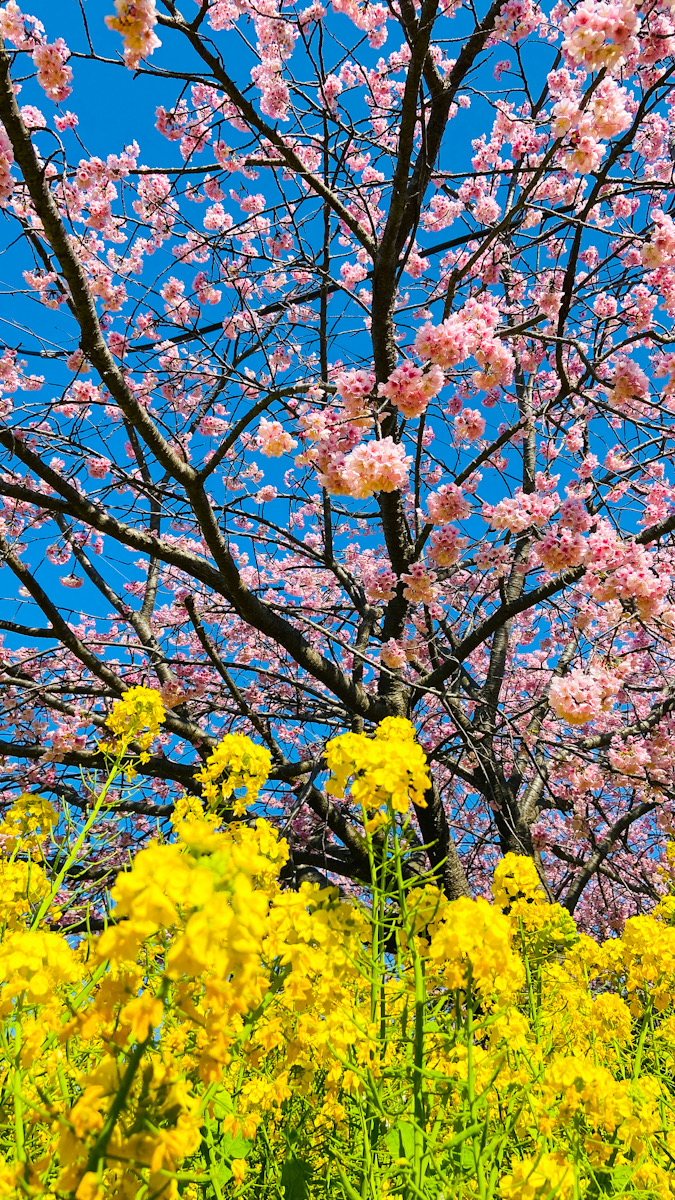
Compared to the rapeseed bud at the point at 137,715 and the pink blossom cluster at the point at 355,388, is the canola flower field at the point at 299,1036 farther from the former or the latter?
the pink blossom cluster at the point at 355,388

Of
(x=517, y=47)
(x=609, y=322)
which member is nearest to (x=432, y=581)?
(x=609, y=322)

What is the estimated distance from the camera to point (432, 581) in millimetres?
4914

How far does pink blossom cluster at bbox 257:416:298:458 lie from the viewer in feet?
14.8

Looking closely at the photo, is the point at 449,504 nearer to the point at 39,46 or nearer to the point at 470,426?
the point at 470,426

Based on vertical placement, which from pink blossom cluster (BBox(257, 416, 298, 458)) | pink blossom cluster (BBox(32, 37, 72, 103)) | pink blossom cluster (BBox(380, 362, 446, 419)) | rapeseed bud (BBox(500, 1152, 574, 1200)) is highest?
pink blossom cluster (BBox(32, 37, 72, 103))

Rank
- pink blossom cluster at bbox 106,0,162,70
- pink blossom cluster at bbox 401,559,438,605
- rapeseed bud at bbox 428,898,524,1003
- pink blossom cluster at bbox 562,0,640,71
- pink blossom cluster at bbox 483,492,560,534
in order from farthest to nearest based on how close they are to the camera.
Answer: pink blossom cluster at bbox 401,559,438,605
pink blossom cluster at bbox 483,492,560,534
pink blossom cluster at bbox 106,0,162,70
pink blossom cluster at bbox 562,0,640,71
rapeseed bud at bbox 428,898,524,1003

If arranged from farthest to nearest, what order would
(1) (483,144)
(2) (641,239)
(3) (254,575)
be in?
(3) (254,575) < (1) (483,144) < (2) (641,239)

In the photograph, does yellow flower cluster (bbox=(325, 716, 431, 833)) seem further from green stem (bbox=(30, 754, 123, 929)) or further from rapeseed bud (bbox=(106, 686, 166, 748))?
rapeseed bud (bbox=(106, 686, 166, 748))

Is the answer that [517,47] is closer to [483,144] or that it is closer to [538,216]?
[538,216]

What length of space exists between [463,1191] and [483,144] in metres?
7.59

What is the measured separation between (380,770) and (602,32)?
3082mm

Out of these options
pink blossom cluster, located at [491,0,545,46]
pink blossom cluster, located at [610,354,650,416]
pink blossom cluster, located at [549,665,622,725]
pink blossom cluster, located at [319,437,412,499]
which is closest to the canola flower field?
pink blossom cluster, located at [319,437,412,499]

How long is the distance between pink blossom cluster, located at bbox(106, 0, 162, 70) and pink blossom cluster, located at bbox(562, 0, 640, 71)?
1742mm

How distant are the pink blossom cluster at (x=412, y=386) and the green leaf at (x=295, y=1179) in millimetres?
3092
